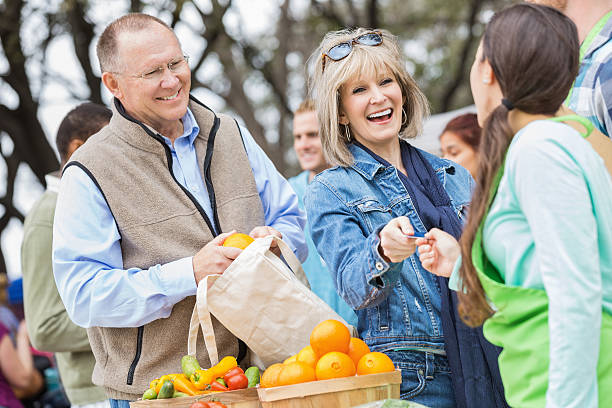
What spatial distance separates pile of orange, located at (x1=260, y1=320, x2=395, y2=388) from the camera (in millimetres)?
2361

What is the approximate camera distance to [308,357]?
8.04 feet

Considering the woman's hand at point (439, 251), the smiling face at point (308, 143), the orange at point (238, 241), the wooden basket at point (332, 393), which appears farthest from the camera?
the smiling face at point (308, 143)

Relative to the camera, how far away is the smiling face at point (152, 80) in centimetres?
302

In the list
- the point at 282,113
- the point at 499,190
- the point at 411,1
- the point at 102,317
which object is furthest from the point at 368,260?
the point at 411,1

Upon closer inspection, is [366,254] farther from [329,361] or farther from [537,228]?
[537,228]

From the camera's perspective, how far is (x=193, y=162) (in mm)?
3076

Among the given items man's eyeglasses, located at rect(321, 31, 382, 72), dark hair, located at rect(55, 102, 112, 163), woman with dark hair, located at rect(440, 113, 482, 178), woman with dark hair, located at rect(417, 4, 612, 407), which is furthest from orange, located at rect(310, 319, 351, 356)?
woman with dark hair, located at rect(440, 113, 482, 178)

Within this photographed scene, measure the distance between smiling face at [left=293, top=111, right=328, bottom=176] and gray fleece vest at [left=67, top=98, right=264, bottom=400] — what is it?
2.29 meters

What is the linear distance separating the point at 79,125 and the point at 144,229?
140 cm

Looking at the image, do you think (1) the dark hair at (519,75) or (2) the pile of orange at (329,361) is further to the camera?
(2) the pile of orange at (329,361)

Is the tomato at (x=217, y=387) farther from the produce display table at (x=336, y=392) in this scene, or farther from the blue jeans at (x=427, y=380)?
the blue jeans at (x=427, y=380)

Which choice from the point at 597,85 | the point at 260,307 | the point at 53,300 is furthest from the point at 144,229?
the point at 597,85

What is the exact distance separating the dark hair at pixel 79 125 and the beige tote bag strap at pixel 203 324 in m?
1.65

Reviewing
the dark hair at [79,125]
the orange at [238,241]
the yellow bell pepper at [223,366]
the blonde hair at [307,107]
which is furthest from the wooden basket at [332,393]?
the blonde hair at [307,107]
